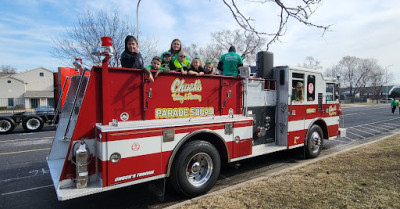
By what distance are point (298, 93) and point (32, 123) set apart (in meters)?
13.4

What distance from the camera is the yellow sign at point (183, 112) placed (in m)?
3.78

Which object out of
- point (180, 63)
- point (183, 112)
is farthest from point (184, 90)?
point (180, 63)

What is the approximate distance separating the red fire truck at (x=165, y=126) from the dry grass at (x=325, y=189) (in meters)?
0.67

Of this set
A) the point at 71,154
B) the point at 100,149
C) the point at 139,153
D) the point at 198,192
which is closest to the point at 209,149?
the point at 198,192

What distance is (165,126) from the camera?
11.8 ft

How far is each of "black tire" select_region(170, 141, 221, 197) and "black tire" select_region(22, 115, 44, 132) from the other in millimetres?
12232

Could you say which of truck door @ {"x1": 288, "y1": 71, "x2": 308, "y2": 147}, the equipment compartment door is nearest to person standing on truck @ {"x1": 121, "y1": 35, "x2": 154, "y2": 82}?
the equipment compartment door

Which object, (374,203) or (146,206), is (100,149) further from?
(374,203)

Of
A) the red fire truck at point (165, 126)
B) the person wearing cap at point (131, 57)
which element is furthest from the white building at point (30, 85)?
the red fire truck at point (165, 126)

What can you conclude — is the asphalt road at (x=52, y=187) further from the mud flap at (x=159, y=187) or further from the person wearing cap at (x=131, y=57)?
the person wearing cap at (x=131, y=57)

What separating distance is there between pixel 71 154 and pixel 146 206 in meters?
1.52

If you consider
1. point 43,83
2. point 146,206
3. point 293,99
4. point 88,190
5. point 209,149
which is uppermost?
point 43,83

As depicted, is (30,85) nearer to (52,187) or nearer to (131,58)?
(52,187)

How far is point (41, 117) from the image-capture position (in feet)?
43.5
